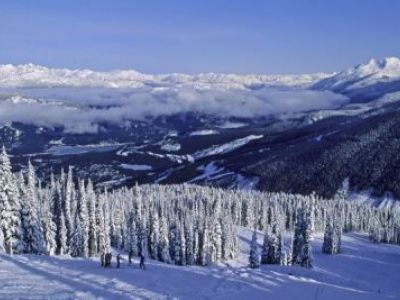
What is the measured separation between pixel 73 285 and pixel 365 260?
10898cm

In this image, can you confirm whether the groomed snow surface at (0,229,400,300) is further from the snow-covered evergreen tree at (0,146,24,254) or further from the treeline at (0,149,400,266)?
the treeline at (0,149,400,266)

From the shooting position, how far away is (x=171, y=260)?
13350 cm

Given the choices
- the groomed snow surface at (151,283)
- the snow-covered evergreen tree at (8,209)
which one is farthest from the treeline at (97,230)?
the groomed snow surface at (151,283)

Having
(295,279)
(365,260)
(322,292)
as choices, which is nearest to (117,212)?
(365,260)

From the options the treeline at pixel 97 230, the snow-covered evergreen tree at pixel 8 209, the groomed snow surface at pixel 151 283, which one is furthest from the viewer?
the treeline at pixel 97 230

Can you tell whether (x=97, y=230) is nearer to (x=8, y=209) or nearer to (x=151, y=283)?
(x=8, y=209)

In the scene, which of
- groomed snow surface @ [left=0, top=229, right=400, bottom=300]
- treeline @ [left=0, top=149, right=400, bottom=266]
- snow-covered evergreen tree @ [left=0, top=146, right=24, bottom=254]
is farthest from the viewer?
treeline @ [left=0, top=149, right=400, bottom=266]

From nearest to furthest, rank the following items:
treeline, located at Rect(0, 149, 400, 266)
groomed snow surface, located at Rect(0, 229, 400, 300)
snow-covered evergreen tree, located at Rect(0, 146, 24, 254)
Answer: groomed snow surface, located at Rect(0, 229, 400, 300) → snow-covered evergreen tree, located at Rect(0, 146, 24, 254) → treeline, located at Rect(0, 149, 400, 266)

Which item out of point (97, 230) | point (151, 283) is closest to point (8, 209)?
point (97, 230)

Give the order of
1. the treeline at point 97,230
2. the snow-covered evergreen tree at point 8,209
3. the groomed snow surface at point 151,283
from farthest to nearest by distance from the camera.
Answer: the treeline at point 97,230 → the snow-covered evergreen tree at point 8,209 → the groomed snow surface at point 151,283

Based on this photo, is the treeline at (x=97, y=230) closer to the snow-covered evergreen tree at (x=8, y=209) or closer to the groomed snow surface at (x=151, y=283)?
the snow-covered evergreen tree at (x=8, y=209)

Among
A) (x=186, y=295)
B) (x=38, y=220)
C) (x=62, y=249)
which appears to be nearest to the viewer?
(x=186, y=295)

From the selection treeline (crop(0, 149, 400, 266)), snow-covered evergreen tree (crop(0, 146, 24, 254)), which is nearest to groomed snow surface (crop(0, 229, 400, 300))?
snow-covered evergreen tree (crop(0, 146, 24, 254))

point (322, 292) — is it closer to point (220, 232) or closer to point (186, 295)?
point (186, 295)
